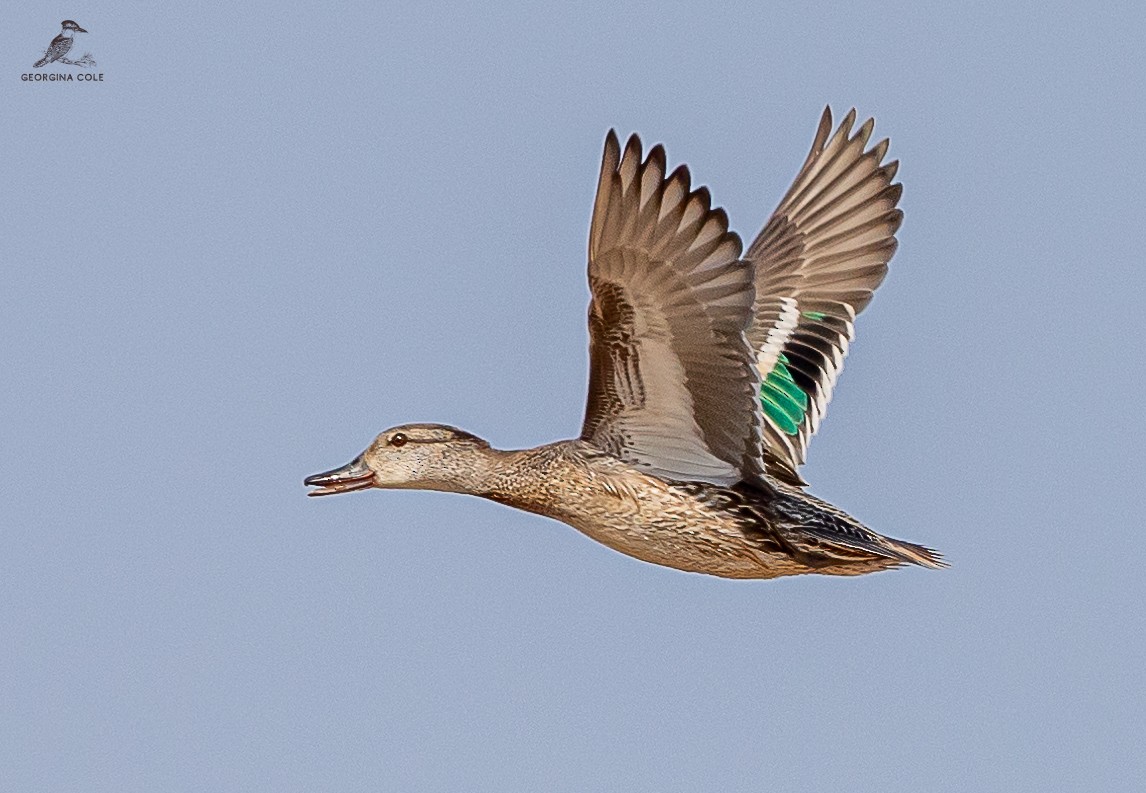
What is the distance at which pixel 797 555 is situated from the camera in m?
9.84

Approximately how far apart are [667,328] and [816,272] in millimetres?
2853

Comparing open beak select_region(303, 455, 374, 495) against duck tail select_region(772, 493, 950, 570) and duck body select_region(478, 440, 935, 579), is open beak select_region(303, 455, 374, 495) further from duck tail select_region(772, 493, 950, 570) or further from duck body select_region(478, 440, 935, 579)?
duck tail select_region(772, 493, 950, 570)

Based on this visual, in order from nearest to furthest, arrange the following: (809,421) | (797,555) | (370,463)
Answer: (797,555)
(370,463)
(809,421)

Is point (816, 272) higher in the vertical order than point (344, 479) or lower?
Answer: higher

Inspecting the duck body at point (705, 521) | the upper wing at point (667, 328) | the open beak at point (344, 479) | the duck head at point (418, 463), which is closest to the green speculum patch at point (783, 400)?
the duck body at point (705, 521)

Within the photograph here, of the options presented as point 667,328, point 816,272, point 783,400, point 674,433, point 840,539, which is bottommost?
point 840,539

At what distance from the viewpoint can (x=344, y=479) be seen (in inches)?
415

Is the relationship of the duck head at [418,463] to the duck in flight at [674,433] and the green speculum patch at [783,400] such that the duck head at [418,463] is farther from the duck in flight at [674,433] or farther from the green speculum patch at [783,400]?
the green speculum patch at [783,400]

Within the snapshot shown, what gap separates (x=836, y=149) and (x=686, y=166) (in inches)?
131

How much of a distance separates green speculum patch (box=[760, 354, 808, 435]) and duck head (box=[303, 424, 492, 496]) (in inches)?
70.2

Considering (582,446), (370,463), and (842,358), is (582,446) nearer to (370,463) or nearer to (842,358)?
(370,463)

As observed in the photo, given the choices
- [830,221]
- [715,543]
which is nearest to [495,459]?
[715,543]

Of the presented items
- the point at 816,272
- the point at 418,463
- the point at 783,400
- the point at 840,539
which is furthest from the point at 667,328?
the point at 816,272

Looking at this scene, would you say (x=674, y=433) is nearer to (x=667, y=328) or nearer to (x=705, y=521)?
(x=705, y=521)
